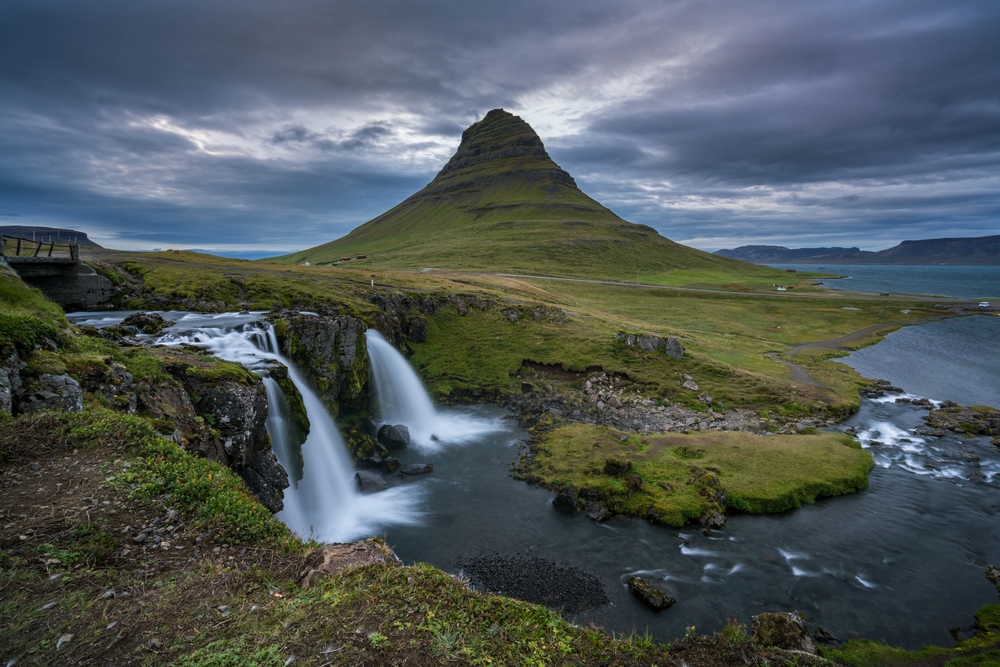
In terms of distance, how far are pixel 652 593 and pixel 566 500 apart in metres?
7.92

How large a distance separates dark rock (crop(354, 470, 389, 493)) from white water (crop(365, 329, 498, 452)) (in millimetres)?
6140

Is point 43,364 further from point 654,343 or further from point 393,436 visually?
point 654,343

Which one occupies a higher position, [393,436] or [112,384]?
[112,384]

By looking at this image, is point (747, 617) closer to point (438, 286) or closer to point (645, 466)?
point (645, 466)

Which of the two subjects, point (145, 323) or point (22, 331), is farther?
point (145, 323)

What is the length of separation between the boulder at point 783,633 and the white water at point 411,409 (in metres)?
24.5

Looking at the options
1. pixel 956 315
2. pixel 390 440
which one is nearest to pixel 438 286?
pixel 390 440

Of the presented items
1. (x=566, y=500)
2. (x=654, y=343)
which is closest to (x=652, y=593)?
(x=566, y=500)

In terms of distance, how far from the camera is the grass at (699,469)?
26.2 m

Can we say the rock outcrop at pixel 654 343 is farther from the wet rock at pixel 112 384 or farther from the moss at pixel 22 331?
the moss at pixel 22 331

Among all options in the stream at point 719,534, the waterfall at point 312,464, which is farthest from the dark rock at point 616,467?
the waterfall at point 312,464

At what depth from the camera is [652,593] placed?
754 inches

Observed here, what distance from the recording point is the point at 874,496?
91.0 feet

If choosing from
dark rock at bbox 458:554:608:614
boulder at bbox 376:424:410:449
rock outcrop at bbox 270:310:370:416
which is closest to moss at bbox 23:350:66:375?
rock outcrop at bbox 270:310:370:416
